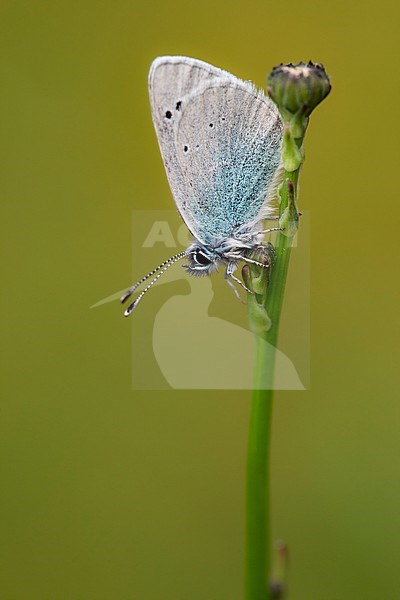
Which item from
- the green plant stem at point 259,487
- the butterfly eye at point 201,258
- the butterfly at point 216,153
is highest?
the butterfly at point 216,153

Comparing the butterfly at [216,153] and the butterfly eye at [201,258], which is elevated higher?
the butterfly at [216,153]

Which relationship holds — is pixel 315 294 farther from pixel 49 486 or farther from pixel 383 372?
pixel 49 486

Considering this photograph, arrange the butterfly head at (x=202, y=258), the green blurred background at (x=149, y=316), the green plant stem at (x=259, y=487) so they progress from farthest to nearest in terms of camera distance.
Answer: the green blurred background at (x=149, y=316) → the butterfly head at (x=202, y=258) → the green plant stem at (x=259, y=487)

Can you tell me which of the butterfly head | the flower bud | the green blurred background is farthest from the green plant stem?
the green blurred background

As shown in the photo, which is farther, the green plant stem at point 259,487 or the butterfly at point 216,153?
the butterfly at point 216,153

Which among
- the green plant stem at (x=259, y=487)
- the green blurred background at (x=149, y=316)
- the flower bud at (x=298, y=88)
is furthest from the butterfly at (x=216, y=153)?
the green blurred background at (x=149, y=316)

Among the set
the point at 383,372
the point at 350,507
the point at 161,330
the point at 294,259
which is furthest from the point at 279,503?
the point at 294,259

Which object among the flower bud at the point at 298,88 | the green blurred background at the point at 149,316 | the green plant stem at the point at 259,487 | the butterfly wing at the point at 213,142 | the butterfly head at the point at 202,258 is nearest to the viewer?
the green plant stem at the point at 259,487

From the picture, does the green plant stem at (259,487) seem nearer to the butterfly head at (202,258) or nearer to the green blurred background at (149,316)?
the butterfly head at (202,258)
